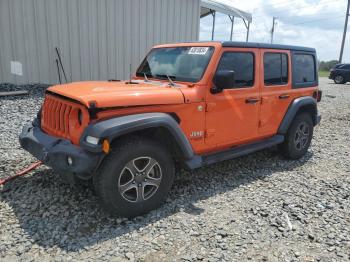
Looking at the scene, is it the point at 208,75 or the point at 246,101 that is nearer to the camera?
the point at 208,75

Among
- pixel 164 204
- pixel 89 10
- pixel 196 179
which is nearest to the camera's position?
pixel 164 204

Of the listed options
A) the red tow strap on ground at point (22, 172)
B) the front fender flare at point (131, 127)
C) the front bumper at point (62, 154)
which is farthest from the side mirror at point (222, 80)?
the red tow strap on ground at point (22, 172)

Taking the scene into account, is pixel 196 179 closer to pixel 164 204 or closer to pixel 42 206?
pixel 164 204

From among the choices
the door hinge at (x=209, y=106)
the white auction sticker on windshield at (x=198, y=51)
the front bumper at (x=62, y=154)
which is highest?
the white auction sticker on windshield at (x=198, y=51)

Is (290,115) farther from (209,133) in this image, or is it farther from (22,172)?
(22,172)

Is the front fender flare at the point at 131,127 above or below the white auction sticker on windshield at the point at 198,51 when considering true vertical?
below

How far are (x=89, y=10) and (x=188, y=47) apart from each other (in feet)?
19.2

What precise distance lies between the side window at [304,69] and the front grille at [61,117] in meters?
3.47

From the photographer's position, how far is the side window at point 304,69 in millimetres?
5055

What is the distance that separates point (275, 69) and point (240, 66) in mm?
799

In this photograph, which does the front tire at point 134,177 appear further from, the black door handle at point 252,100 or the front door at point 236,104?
the black door handle at point 252,100

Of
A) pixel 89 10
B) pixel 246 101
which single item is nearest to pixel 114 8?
pixel 89 10

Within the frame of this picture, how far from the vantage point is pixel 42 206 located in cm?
343

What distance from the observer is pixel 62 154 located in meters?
3.00
